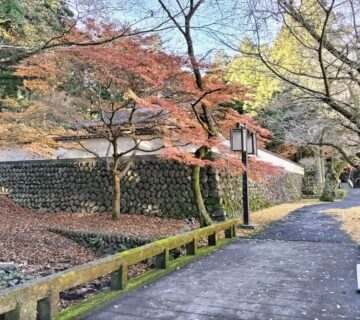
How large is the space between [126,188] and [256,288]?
8.77 metres

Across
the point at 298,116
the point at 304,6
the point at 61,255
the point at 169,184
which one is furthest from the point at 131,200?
the point at 304,6

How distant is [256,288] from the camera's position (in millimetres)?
4457

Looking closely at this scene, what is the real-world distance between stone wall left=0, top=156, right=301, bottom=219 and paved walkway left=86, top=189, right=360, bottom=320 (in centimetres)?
464

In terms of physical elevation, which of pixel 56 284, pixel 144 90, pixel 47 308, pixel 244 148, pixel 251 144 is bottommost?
pixel 47 308

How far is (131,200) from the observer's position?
12586mm

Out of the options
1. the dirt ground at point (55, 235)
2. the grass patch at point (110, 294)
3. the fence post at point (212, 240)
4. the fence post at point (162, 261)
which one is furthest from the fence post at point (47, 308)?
the dirt ground at point (55, 235)

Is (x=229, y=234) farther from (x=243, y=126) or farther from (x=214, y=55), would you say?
(x=214, y=55)

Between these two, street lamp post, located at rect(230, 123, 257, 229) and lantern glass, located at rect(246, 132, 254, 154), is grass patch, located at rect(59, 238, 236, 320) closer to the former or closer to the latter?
street lamp post, located at rect(230, 123, 257, 229)

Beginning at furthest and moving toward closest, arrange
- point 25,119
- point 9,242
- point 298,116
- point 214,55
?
point 298,116 → point 25,119 → point 9,242 → point 214,55

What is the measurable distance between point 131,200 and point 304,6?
8547 millimetres

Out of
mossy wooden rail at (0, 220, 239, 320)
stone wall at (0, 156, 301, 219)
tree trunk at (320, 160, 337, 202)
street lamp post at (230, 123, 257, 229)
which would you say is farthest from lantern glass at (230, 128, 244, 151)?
tree trunk at (320, 160, 337, 202)

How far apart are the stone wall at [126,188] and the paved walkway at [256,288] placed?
4641 millimetres

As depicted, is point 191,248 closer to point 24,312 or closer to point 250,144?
point 24,312

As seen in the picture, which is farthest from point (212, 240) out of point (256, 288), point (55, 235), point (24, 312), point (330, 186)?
point (330, 186)
